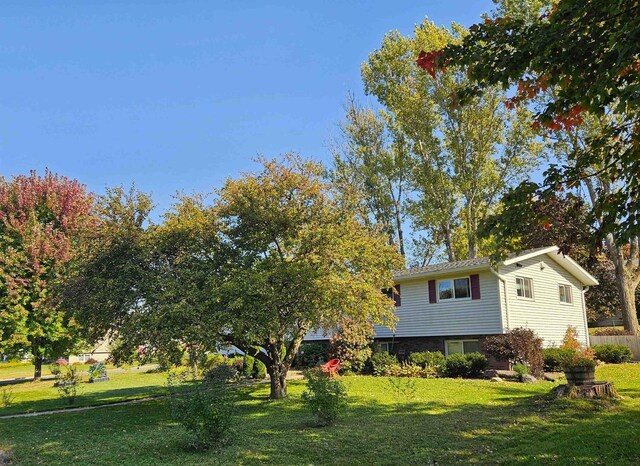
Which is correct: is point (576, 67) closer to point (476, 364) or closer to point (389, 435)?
point (389, 435)

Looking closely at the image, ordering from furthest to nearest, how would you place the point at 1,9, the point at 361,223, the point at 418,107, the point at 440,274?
the point at 418,107 < the point at 440,274 < the point at 361,223 < the point at 1,9

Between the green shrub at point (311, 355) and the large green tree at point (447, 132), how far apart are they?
11.5 meters

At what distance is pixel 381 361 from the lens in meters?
21.2

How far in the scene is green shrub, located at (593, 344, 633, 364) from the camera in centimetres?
2227

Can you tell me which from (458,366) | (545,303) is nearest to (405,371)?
(458,366)

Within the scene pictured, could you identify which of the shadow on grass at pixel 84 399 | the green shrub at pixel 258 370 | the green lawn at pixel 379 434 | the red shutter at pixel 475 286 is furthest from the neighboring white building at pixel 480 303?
the shadow on grass at pixel 84 399

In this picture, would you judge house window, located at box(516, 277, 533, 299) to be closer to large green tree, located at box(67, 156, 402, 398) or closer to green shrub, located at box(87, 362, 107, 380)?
large green tree, located at box(67, 156, 402, 398)

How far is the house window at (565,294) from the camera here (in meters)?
24.6

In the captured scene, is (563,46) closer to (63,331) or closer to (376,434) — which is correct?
(376,434)

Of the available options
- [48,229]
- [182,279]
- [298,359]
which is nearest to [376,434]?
Answer: [182,279]

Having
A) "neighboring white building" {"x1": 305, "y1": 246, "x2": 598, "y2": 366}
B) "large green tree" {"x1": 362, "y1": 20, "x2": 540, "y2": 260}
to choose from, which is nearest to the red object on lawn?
"neighboring white building" {"x1": 305, "y1": 246, "x2": 598, "y2": 366}

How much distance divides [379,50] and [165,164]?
1958 centimetres

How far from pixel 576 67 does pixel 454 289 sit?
16.8 meters

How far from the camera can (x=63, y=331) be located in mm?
22203
